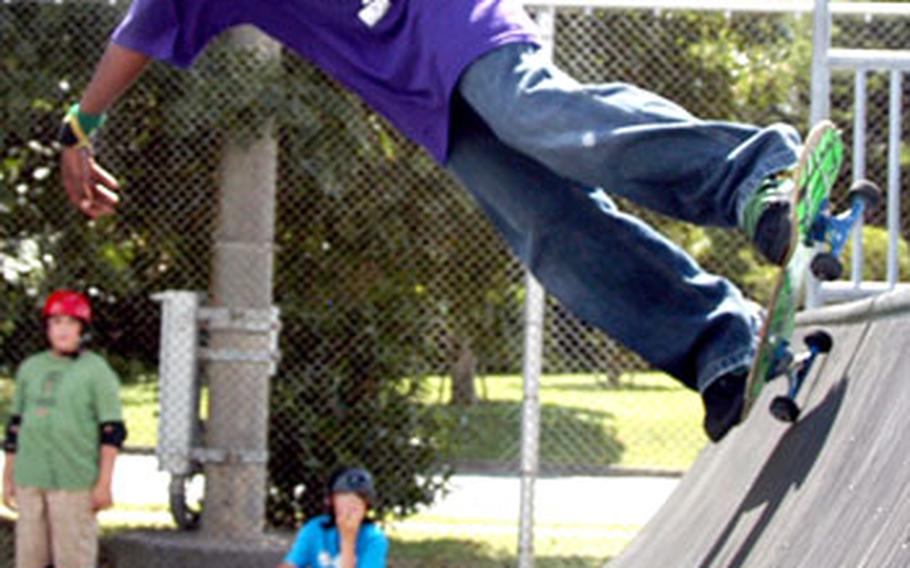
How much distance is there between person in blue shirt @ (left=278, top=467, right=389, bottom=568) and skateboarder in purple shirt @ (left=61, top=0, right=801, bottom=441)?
9.05ft

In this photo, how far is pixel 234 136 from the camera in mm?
9000

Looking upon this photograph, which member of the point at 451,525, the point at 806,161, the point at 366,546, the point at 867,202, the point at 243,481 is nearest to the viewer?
the point at 806,161

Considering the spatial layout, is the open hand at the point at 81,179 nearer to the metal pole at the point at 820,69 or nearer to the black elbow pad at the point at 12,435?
the metal pole at the point at 820,69

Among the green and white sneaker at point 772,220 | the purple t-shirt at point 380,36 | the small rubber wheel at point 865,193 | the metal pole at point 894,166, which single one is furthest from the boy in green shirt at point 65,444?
the green and white sneaker at point 772,220

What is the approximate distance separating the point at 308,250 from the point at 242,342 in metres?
0.67

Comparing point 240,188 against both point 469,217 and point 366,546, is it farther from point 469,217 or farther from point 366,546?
point 366,546

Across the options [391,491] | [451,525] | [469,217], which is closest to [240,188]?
[469,217]

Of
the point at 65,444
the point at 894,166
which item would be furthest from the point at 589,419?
the point at 894,166

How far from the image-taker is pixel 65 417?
796cm

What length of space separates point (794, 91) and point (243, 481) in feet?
11.7

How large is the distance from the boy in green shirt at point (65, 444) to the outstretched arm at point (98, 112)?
3.97 meters

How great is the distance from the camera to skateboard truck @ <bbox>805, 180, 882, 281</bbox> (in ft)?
10.7

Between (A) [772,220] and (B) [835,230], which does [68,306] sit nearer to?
(B) [835,230]

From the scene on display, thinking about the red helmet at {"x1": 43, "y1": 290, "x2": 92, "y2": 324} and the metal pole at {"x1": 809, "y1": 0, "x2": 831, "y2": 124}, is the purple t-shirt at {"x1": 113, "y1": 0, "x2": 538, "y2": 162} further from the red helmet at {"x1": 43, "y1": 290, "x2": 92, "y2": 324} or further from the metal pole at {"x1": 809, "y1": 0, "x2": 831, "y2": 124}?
the red helmet at {"x1": 43, "y1": 290, "x2": 92, "y2": 324}
